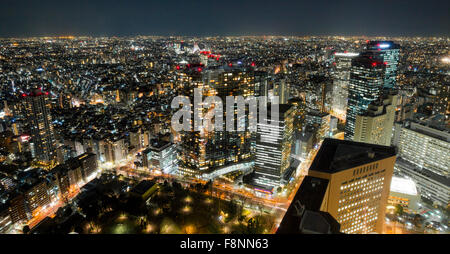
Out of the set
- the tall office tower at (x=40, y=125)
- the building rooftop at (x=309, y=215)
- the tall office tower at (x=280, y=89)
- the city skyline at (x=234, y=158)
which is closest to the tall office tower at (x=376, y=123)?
the city skyline at (x=234, y=158)

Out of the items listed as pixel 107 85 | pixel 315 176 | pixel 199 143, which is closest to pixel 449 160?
pixel 315 176

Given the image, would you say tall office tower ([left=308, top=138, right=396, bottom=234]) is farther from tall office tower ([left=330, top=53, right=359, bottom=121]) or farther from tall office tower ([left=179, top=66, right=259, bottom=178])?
tall office tower ([left=330, top=53, right=359, bottom=121])

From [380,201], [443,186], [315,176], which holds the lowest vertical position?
[443,186]

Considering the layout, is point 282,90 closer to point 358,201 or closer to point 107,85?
point 358,201

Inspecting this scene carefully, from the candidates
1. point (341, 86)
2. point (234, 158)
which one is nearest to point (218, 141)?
point (234, 158)

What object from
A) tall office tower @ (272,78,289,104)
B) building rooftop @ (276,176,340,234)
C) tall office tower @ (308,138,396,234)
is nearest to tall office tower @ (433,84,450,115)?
tall office tower @ (272,78,289,104)

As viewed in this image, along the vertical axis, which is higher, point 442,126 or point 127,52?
point 127,52
